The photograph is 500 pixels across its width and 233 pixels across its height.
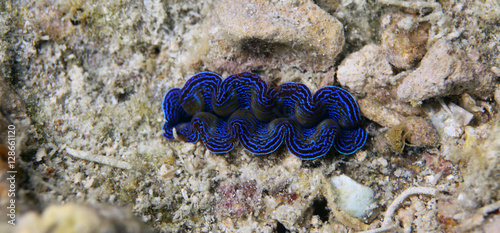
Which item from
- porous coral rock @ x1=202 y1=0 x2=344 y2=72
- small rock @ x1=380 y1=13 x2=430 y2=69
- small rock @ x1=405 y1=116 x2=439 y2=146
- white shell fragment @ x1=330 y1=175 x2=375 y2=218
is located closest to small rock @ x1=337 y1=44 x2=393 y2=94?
small rock @ x1=380 y1=13 x2=430 y2=69

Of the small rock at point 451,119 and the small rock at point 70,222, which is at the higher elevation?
the small rock at point 451,119

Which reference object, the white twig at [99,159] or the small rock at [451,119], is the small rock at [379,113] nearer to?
the small rock at [451,119]

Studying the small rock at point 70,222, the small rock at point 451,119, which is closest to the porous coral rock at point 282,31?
the small rock at point 451,119

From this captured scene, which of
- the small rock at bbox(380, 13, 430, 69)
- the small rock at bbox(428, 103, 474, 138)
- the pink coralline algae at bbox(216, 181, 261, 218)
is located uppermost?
the small rock at bbox(380, 13, 430, 69)

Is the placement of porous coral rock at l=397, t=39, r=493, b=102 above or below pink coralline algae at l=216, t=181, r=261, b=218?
above

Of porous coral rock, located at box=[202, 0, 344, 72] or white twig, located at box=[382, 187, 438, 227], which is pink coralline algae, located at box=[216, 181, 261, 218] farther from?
porous coral rock, located at box=[202, 0, 344, 72]

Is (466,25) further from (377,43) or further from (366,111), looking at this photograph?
(366,111)

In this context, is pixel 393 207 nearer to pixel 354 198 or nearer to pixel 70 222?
pixel 354 198
